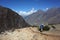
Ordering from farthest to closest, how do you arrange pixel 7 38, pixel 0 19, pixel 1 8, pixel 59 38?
pixel 1 8 → pixel 0 19 → pixel 7 38 → pixel 59 38

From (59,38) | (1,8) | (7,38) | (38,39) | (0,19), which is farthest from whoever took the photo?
(1,8)

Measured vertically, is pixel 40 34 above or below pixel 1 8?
below

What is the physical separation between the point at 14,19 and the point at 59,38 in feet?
266

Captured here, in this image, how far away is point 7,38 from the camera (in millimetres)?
13805

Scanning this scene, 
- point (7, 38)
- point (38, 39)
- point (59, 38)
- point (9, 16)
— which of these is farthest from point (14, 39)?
point (9, 16)

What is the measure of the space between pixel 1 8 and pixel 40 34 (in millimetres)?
79543

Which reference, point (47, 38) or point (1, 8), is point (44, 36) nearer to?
point (47, 38)

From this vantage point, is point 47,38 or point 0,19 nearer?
point 47,38

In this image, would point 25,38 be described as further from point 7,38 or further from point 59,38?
point 59,38

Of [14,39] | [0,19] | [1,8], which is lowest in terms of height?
[14,39]

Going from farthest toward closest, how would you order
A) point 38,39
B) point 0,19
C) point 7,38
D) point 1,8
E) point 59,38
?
point 1,8
point 0,19
point 7,38
point 38,39
point 59,38

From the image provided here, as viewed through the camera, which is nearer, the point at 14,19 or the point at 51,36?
the point at 51,36

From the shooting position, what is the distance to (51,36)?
12.6 metres

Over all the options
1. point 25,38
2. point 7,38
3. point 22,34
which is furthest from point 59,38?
point 7,38
